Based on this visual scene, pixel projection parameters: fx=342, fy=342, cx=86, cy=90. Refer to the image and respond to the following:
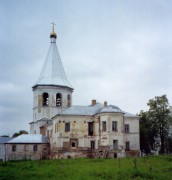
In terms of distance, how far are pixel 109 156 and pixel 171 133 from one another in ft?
41.0

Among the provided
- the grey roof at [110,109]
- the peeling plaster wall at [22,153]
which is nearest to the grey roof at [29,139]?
the peeling plaster wall at [22,153]

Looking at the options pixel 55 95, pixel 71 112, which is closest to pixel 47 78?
pixel 55 95

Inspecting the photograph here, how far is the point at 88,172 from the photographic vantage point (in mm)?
18547

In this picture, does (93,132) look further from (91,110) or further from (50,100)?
(50,100)

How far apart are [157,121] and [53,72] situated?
15.8m

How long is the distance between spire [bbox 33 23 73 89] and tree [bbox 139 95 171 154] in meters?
11.7

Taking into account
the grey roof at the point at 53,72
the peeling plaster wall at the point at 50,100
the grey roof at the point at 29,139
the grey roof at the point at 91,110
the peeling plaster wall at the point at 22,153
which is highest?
the grey roof at the point at 53,72

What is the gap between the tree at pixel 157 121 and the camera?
151 ft

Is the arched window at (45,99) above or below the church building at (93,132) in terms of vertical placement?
above

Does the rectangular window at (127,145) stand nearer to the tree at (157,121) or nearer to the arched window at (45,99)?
the tree at (157,121)

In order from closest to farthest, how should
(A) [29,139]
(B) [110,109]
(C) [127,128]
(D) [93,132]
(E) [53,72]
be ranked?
1. (B) [110,109]
2. (D) [93,132]
3. (C) [127,128]
4. (A) [29,139]
5. (E) [53,72]

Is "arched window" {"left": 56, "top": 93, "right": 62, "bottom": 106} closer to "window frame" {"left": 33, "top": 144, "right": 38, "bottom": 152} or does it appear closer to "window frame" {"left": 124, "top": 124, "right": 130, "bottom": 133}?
"window frame" {"left": 33, "top": 144, "right": 38, "bottom": 152}

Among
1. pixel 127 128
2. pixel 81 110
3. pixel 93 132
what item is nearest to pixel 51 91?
pixel 81 110

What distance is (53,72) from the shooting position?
47.8m
